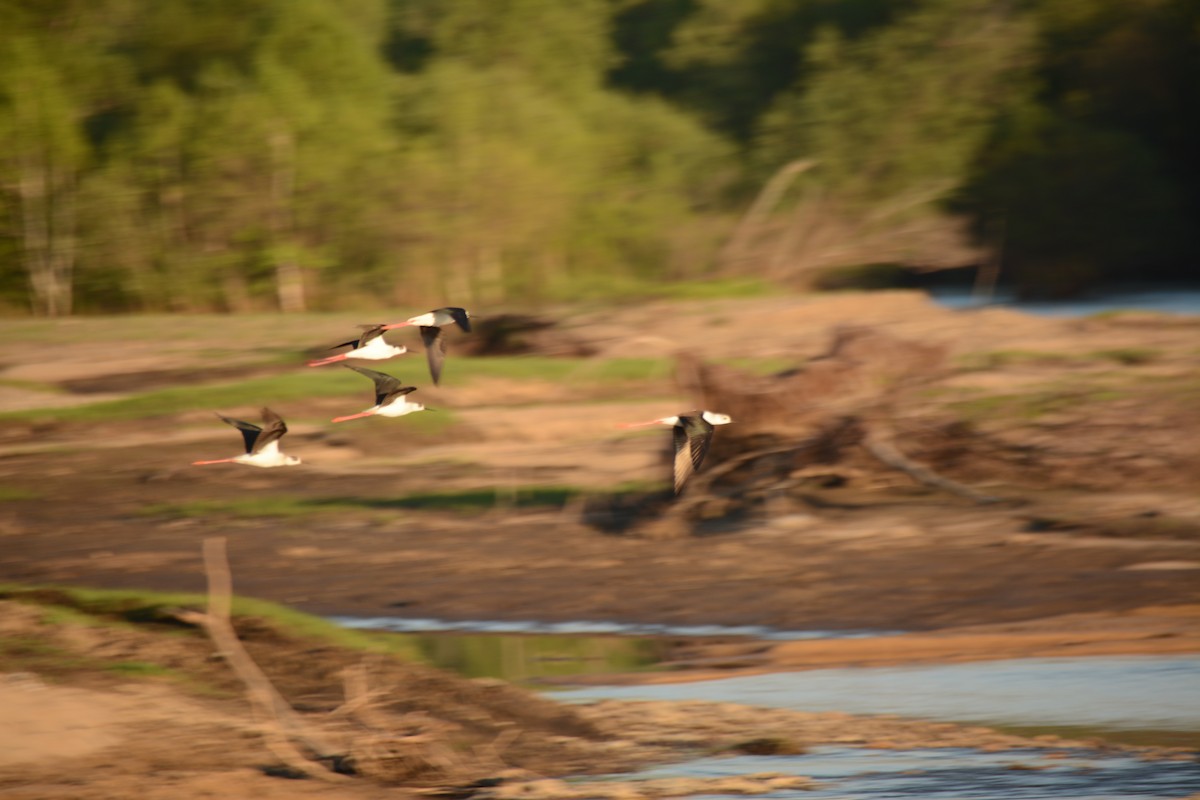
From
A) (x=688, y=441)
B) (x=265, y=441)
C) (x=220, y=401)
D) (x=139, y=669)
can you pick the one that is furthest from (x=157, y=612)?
(x=220, y=401)

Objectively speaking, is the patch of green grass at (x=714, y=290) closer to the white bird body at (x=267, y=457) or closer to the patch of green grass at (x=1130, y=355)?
the patch of green grass at (x=1130, y=355)

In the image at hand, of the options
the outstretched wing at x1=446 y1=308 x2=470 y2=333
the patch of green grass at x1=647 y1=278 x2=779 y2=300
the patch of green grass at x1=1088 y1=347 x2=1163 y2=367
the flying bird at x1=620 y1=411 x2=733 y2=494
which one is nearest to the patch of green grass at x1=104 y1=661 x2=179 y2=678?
the outstretched wing at x1=446 y1=308 x2=470 y2=333

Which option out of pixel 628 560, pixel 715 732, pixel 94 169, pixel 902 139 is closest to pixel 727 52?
pixel 902 139

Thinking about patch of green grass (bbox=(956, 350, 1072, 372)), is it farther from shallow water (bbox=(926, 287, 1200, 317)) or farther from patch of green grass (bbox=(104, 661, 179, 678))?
patch of green grass (bbox=(104, 661, 179, 678))

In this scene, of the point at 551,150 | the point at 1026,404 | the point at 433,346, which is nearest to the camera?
the point at 433,346

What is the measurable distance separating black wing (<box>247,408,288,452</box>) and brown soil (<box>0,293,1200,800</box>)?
4.64 feet

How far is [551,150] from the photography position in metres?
37.1

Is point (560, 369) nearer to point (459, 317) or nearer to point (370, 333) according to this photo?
point (459, 317)

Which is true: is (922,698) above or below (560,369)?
below

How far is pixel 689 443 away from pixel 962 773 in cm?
275

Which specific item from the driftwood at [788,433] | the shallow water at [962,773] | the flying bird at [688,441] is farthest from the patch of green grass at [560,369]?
the shallow water at [962,773]

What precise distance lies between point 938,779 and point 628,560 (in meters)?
6.53

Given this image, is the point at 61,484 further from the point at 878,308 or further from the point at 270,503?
the point at 878,308

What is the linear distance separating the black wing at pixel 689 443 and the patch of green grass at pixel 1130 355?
11.5 metres
